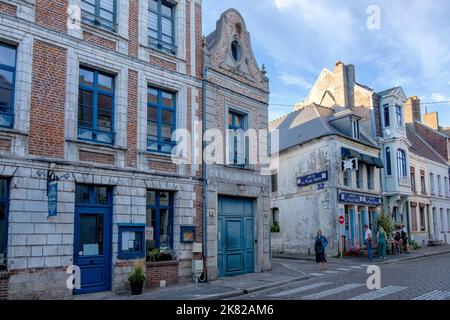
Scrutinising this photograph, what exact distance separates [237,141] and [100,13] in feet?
21.2

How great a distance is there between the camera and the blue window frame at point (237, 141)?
1552cm

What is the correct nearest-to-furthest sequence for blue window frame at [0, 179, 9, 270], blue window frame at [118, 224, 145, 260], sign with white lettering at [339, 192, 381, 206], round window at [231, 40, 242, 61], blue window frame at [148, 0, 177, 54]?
blue window frame at [0, 179, 9, 270], blue window frame at [118, 224, 145, 260], blue window frame at [148, 0, 177, 54], round window at [231, 40, 242, 61], sign with white lettering at [339, 192, 381, 206]

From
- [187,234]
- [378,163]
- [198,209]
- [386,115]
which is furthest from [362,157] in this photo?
[187,234]

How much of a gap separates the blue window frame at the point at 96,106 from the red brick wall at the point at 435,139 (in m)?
32.6

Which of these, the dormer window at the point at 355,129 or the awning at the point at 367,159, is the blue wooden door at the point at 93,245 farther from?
the dormer window at the point at 355,129

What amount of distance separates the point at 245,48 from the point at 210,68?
258cm

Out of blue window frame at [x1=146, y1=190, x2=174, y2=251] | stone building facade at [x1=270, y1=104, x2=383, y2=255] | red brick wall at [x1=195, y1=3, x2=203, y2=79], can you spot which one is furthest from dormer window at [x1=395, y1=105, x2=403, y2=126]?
blue window frame at [x1=146, y1=190, x2=174, y2=251]

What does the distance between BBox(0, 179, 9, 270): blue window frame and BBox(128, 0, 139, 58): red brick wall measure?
528 centimetres

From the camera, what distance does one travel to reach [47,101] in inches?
416

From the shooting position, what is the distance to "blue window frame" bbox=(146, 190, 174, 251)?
41.8ft

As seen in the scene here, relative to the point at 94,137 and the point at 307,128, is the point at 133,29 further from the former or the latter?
the point at 307,128

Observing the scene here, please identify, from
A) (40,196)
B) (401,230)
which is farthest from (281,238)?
(40,196)

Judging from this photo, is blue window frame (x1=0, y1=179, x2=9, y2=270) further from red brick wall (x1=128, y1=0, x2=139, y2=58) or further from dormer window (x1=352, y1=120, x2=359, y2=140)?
dormer window (x1=352, y1=120, x2=359, y2=140)
